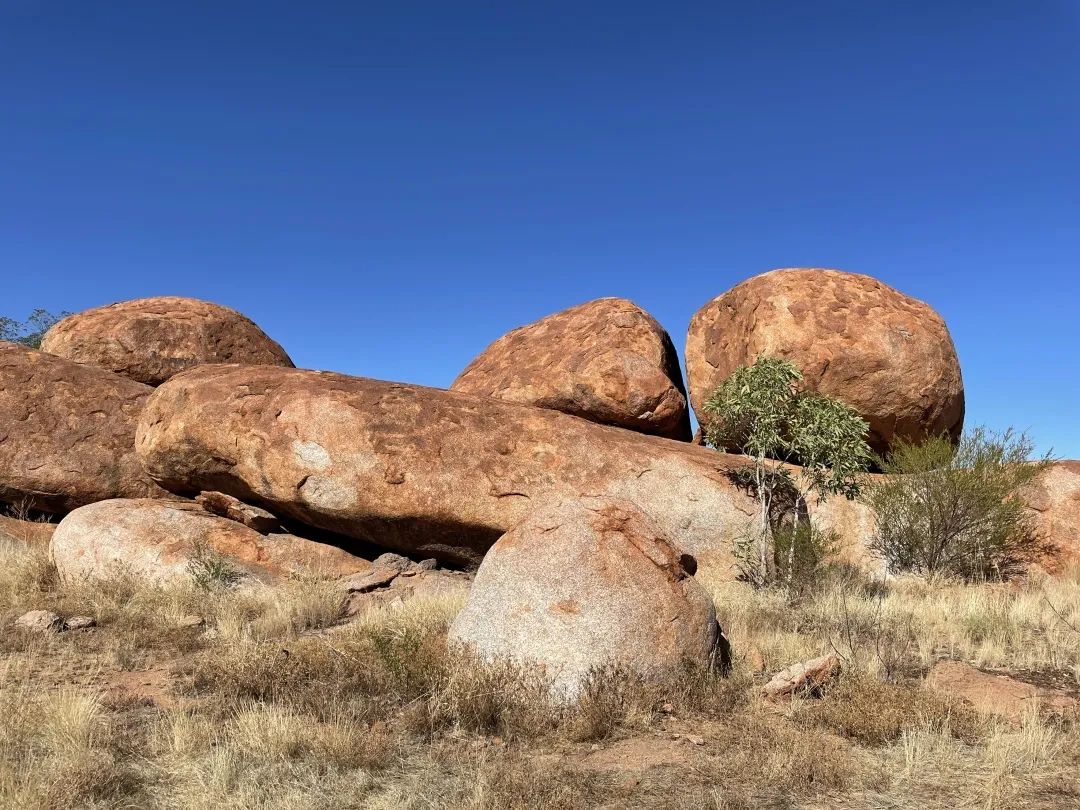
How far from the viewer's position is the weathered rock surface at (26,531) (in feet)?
41.7

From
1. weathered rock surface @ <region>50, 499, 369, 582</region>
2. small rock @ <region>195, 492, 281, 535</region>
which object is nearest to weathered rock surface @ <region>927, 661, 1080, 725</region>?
weathered rock surface @ <region>50, 499, 369, 582</region>

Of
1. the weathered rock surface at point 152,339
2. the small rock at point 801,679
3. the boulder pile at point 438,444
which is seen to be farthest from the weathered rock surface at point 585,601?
the weathered rock surface at point 152,339

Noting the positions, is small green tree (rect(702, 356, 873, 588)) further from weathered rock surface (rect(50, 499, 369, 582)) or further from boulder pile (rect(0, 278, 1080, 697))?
weathered rock surface (rect(50, 499, 369, 582))

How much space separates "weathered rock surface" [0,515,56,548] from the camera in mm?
12716

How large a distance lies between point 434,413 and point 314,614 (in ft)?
11.6

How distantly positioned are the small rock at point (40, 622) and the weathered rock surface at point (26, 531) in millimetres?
4893

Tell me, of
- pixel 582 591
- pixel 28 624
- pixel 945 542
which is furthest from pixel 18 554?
pixel 945 542

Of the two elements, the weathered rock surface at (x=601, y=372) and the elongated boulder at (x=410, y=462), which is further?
the weathered rock surface at (x=601, y=372)

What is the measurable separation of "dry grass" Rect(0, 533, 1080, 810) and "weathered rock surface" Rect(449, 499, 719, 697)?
0.21m

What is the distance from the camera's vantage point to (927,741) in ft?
17.0

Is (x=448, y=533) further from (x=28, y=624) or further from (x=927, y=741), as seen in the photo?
(x=927, y=741)

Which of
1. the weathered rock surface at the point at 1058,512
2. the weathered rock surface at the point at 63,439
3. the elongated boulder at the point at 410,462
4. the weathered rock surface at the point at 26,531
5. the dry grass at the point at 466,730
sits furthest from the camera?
the weathered rock surface at the point at 63,439

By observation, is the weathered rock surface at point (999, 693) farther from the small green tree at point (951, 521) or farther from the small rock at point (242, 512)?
the small rock at point (242, 512)

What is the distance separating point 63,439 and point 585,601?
11234 mm
